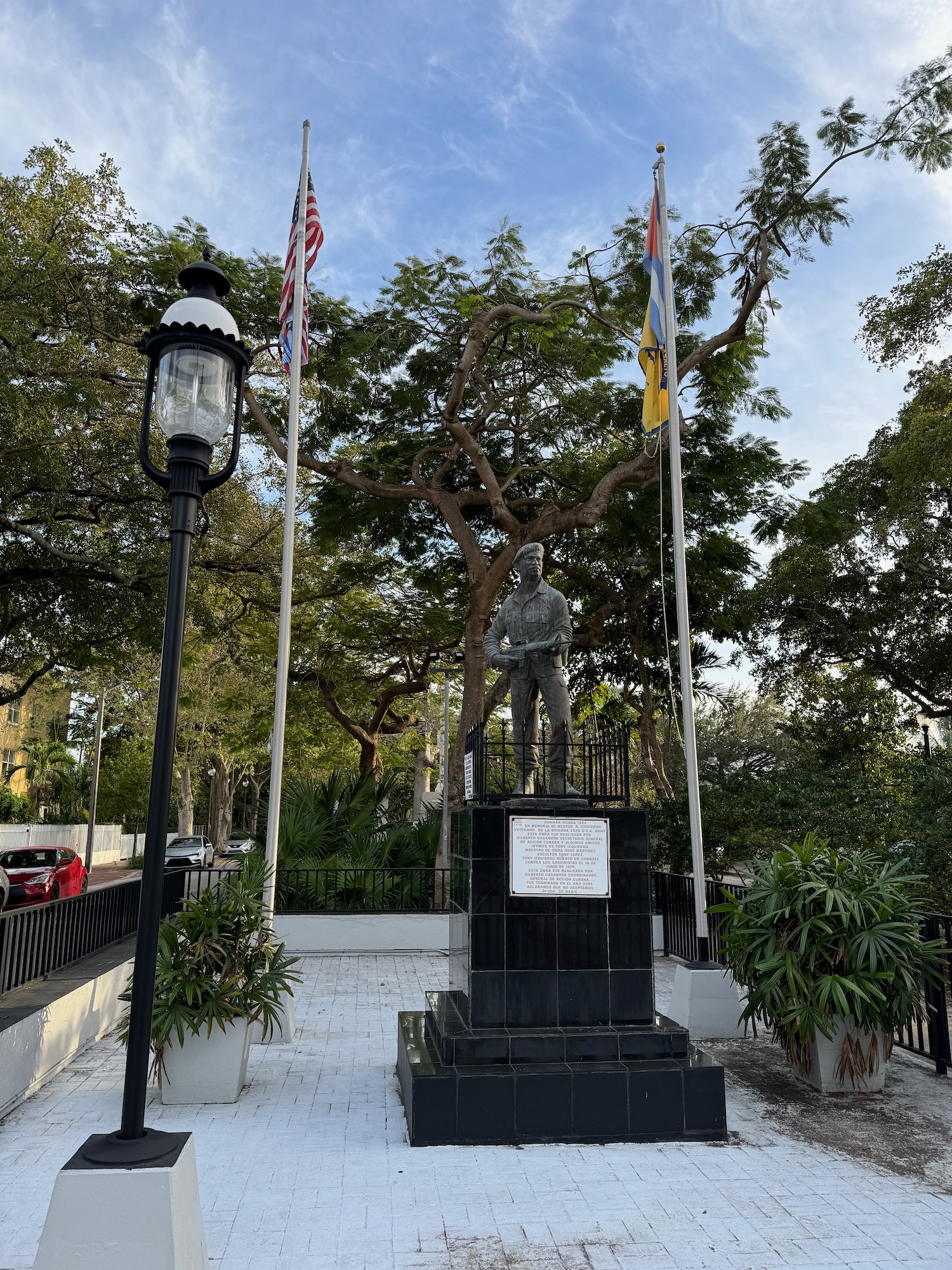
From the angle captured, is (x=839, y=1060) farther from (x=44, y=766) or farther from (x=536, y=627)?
(x=44, y=766)

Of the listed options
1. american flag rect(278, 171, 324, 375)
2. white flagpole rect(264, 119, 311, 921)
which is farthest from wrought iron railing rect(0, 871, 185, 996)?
american flag rect(278, 171, 324, 375)

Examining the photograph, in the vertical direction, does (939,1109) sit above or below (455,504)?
below

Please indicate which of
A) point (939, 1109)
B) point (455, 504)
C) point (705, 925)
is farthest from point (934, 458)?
point (939, 1109)

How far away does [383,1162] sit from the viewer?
5812mm

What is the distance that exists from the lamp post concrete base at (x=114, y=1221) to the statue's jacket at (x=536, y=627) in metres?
4.98

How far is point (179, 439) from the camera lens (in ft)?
13.9

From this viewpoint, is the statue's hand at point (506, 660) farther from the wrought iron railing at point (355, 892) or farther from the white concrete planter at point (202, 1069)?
the wrought iron railing at point (355, 892)

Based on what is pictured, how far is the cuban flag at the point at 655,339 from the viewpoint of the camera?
431 inches

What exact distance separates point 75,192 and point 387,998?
45.2 feet

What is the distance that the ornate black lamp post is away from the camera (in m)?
3.76

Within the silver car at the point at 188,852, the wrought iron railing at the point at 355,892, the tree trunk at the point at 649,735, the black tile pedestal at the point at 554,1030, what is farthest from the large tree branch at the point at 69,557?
the silver car at the point at 188,852

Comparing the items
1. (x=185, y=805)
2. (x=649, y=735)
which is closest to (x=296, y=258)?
(x=649, y=735)

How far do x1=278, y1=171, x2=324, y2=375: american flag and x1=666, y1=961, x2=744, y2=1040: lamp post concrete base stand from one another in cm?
829

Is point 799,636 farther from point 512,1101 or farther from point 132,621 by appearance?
point 512,1101
